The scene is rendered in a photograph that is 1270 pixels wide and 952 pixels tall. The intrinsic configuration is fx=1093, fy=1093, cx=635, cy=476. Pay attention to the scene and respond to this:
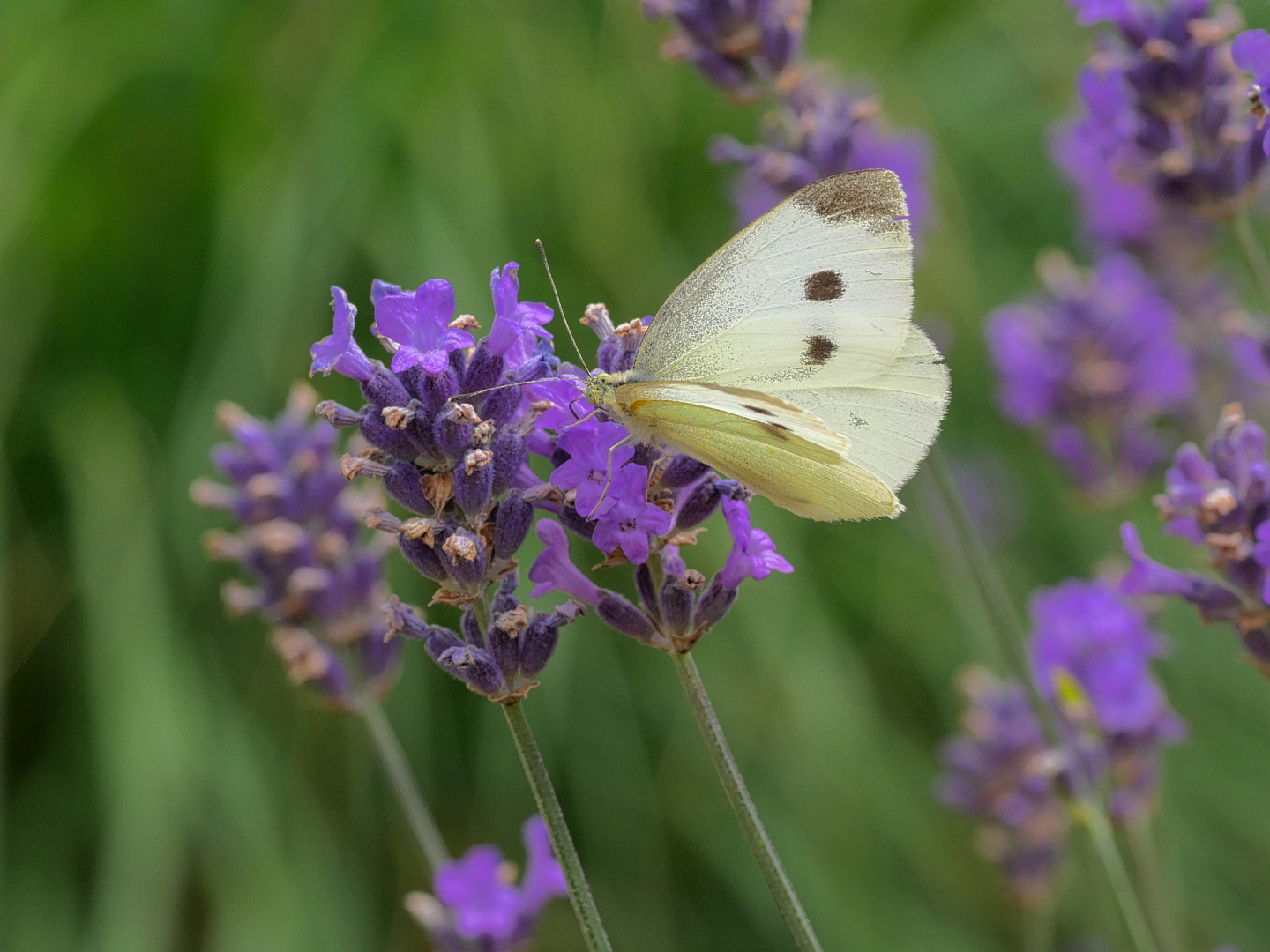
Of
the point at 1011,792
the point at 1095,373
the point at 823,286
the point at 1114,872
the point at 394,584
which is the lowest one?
the point at 394,584

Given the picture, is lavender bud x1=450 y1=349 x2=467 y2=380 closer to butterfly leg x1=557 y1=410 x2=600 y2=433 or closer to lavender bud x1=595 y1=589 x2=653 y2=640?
butterfly leg x1=557 y1=410 x2=600 y2=433

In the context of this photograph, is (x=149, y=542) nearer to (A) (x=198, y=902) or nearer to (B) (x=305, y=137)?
(A) (x=198, y=902)

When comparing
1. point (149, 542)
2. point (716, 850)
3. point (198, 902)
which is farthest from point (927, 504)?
point (198, 902)

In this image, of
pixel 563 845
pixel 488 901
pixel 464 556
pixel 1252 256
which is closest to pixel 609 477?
pixel 464 556

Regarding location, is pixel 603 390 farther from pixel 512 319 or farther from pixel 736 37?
pixel 736 37

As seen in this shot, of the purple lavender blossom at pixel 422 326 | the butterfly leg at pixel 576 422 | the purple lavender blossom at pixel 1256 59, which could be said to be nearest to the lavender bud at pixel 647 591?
the butterfly leg at pixel 576 422

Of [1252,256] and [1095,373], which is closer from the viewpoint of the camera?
[1252,256]

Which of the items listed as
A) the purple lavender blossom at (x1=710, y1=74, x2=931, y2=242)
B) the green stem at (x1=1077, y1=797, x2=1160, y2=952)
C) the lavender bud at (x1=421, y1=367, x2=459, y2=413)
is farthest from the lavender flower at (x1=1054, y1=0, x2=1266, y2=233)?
the lavender bud at (x1=421, y1=367, x2=459, y2=413)
